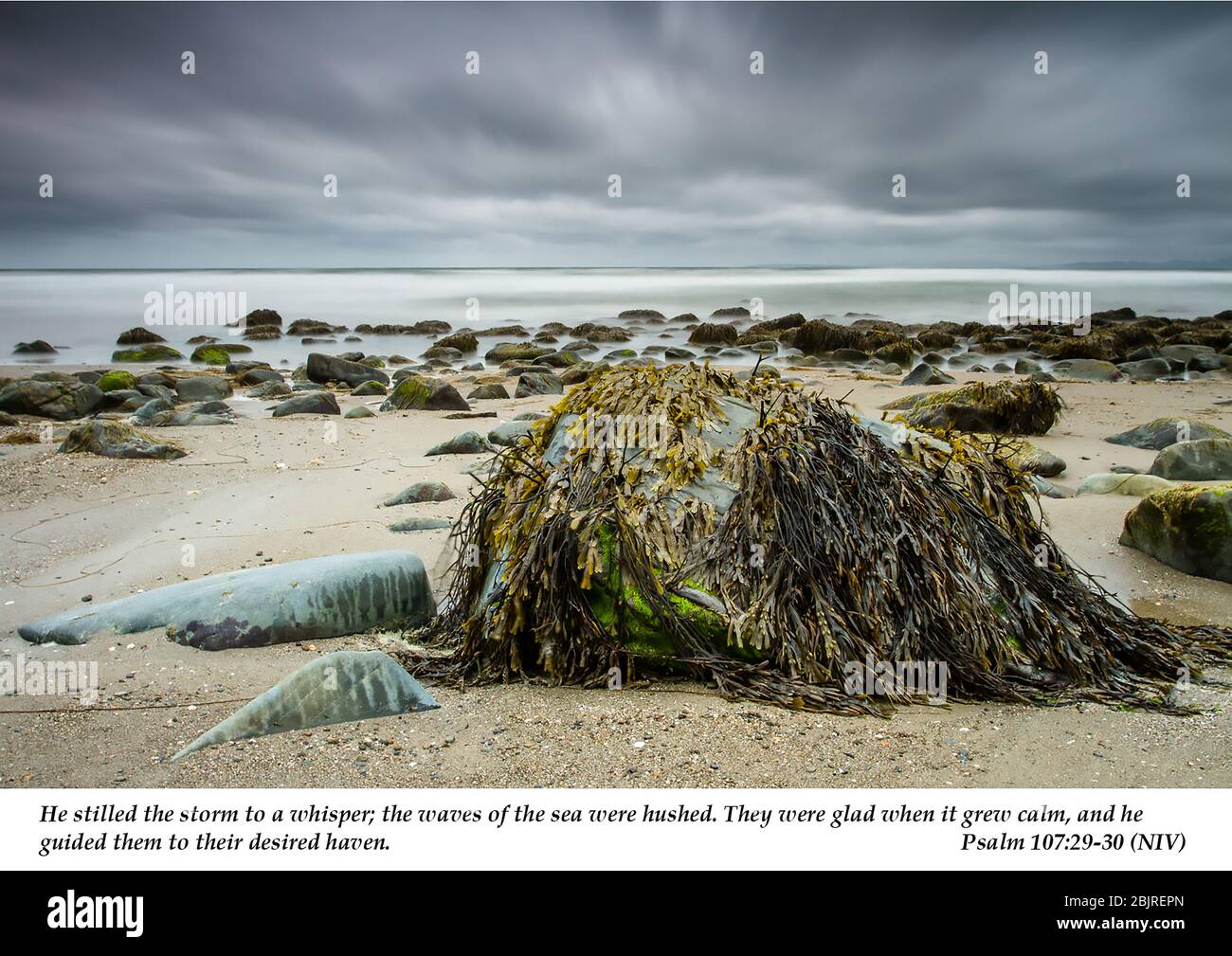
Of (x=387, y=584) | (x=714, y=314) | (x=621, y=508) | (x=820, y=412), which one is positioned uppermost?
(x=714, y=314)

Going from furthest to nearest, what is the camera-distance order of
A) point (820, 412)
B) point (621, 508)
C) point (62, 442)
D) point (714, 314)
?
point (714, 314)
point (62, 442)
point (820, 412)
point (621, 508)

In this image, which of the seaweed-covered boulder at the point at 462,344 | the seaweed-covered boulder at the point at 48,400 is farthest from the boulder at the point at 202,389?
the seaweed-covered boulder at the point at 462,344

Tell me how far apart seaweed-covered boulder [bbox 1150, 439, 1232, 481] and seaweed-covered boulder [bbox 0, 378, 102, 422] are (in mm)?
12305

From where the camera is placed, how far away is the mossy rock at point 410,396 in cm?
1180

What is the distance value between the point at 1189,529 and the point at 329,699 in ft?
15.7

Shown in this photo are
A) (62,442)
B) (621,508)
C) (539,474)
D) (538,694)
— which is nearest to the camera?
(538,694)

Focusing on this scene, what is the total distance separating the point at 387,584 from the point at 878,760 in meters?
2.49

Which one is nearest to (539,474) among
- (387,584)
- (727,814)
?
(387,584)

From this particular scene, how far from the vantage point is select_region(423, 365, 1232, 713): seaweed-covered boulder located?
3.29 meters

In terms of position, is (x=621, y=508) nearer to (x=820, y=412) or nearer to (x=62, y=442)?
(x=820, y=412)

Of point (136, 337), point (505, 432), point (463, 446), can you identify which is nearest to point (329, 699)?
point (463, 446)

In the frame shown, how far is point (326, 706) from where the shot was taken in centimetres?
294

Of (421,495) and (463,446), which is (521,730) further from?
(463,446)

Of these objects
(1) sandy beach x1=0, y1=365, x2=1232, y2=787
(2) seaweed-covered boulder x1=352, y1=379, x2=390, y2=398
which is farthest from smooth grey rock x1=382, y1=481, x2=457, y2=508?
(2) seaweed-covered boulder x1=352, y1=379, x2=390, y2=398
